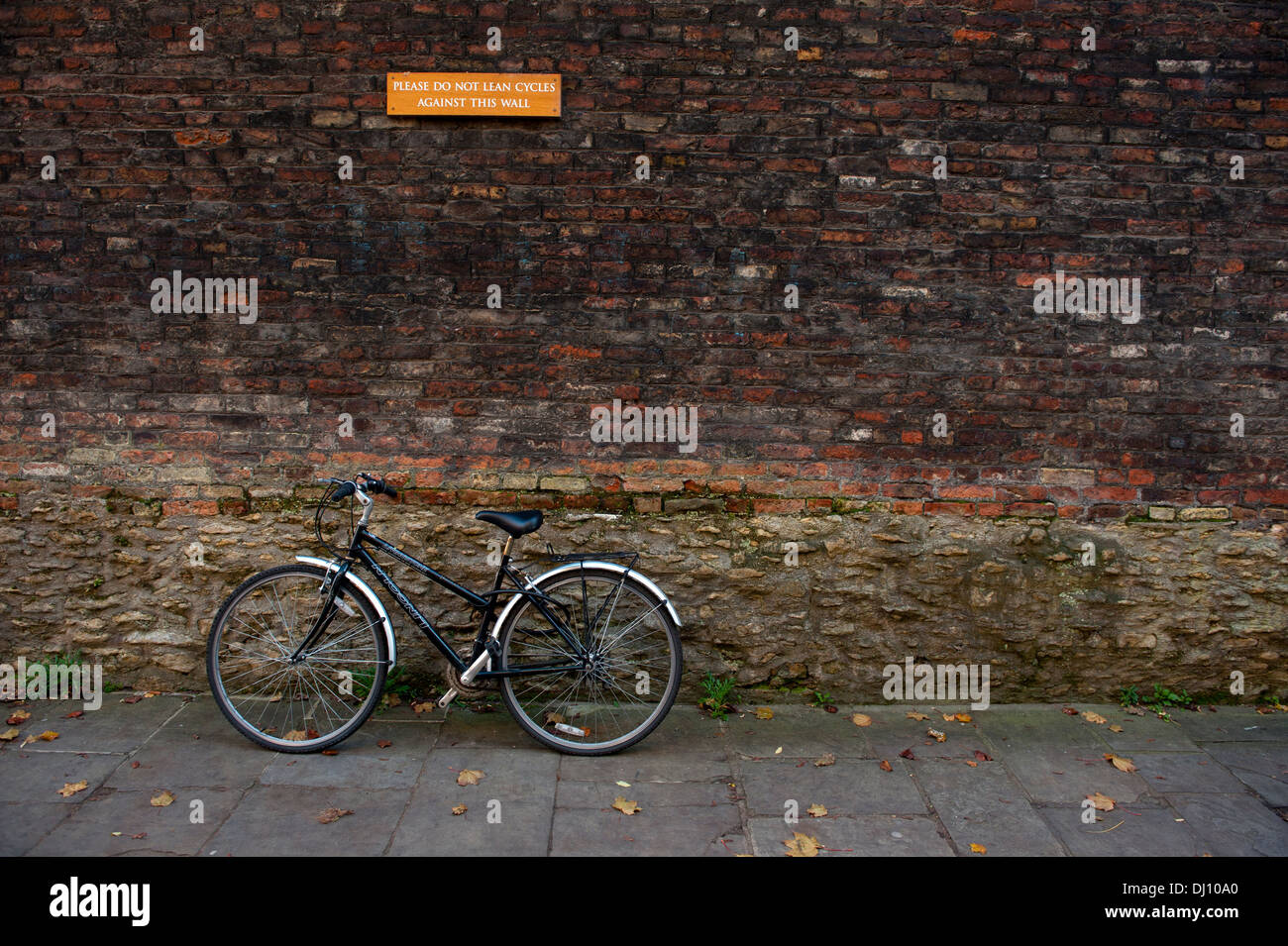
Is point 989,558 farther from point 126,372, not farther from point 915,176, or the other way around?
point 126,372

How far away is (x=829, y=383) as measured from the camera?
4.27 m

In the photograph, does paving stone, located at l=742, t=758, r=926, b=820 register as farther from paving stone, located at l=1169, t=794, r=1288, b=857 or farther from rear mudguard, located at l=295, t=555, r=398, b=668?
rear mudguard, located at l=295, t=555, r=398, b=668

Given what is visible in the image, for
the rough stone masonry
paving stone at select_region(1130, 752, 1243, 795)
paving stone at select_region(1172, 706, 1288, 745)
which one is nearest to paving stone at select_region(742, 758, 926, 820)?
the rough stone masonry

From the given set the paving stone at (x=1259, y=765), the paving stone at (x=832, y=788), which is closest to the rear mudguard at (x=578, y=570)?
the paving stone at (x=832, y=788)

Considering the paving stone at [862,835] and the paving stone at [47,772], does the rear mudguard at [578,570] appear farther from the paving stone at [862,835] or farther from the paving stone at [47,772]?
the paving stone at [47,772]

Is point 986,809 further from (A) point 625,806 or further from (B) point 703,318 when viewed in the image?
(B) point 703,318

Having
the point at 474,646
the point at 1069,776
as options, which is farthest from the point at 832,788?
the point at 474,646

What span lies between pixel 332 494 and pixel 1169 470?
4.06 meters

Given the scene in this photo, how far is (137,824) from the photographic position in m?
3.26

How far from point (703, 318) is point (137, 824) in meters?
3.19

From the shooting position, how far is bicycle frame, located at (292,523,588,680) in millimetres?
3863

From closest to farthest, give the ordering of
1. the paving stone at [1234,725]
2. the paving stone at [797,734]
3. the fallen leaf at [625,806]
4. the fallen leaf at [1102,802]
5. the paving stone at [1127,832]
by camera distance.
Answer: the paving stone at [1127,832] < the fallen leaf at [625,806] < the fallen leaf at [1102,802] < the paving stone at [797,734] < the paving stone at [1234,725]

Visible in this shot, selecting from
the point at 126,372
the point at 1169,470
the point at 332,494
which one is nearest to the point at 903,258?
the point at 1169,470

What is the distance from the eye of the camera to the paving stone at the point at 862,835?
318cm
